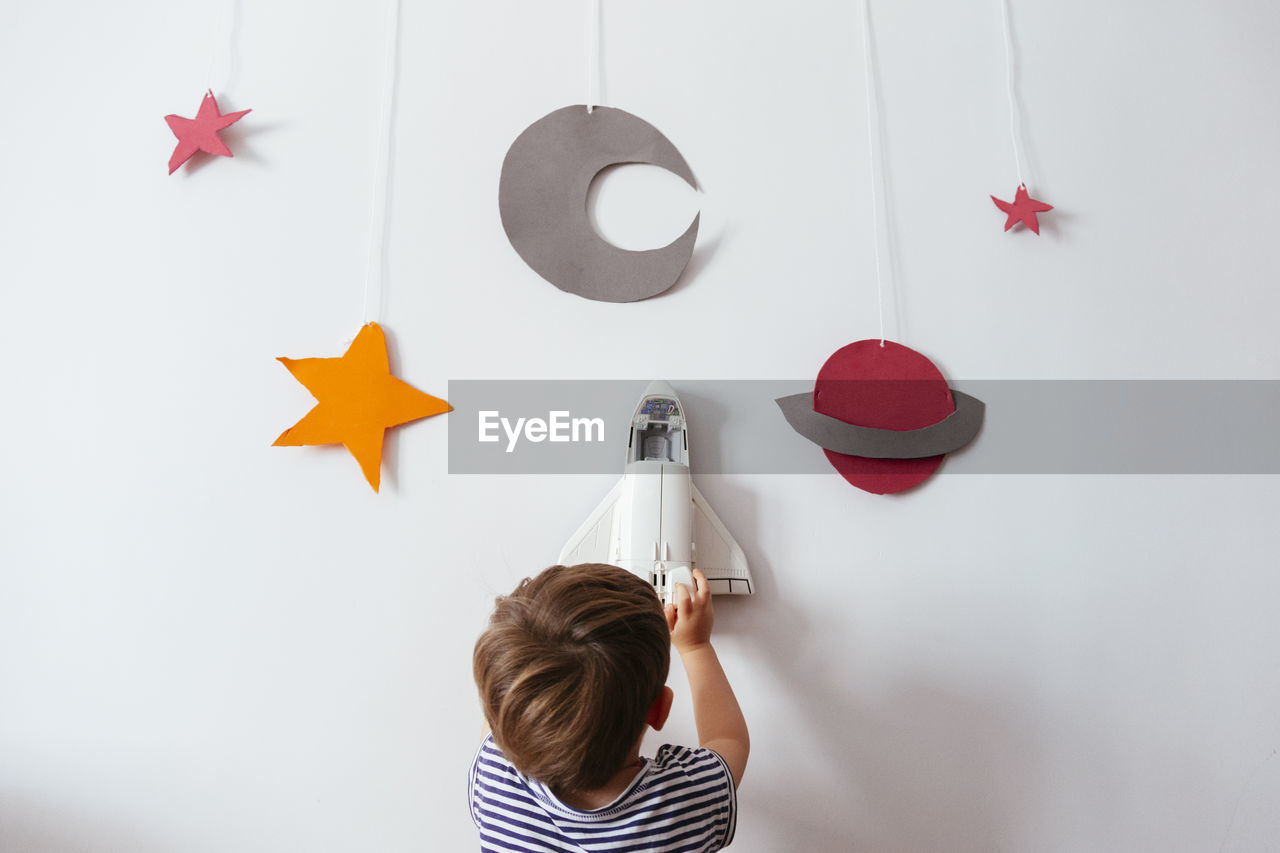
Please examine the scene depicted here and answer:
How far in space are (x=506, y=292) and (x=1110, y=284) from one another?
0.77m

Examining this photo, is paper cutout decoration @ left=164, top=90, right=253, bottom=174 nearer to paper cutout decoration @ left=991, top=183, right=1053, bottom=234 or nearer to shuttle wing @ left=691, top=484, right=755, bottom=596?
shuttle wing @ left=691, top=484, right=755, bottom=596

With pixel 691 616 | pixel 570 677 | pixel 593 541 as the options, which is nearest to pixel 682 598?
pixel 691 616

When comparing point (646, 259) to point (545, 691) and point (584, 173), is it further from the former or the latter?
point (545, 691)

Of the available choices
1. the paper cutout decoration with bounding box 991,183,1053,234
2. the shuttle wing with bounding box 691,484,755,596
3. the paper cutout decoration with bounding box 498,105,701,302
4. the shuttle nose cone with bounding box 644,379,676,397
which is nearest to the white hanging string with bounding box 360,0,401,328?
the paper cutout decoration with bounding box 498,105,701,302

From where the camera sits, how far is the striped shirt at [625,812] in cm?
63

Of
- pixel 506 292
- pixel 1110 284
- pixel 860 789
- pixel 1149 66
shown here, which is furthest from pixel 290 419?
pixel 1149 66

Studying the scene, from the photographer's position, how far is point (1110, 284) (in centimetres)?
99

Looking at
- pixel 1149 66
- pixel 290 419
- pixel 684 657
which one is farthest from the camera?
pixel 1149 66

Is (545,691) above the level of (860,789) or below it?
above

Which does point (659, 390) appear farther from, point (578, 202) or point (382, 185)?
point (382, 185)

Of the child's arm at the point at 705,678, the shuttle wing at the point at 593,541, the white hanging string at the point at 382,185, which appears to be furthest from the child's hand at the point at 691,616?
the white hanging string at the point at 382,185

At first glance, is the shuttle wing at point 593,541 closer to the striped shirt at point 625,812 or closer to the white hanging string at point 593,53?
the striped shirt at point 625,812

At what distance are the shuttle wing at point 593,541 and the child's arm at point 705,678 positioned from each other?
0.35 feet

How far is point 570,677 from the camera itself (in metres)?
0.58
